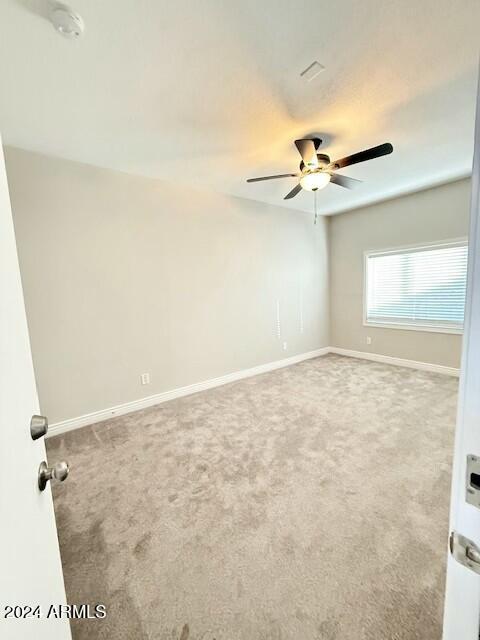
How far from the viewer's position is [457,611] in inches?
19.2

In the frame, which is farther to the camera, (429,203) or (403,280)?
(403,280)

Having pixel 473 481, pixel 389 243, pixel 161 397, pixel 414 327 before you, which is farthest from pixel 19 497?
pixel 389 243

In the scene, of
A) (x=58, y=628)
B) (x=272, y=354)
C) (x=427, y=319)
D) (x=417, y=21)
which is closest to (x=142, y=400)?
(x=272, y=354)

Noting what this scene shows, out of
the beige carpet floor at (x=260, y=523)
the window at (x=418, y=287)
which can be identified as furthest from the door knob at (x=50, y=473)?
Result: the window at (x=418, y=287)

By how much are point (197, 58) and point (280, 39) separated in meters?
0.46

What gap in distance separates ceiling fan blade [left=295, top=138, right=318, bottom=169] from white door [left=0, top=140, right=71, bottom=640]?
6.55 feet

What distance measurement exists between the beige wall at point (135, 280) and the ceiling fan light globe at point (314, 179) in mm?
1398

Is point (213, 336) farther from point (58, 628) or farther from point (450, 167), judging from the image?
Result: point (450, 167)

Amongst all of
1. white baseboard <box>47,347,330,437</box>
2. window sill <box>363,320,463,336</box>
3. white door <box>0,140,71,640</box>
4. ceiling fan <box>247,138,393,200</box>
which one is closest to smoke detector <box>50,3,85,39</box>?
white door <box>0,140,71,640</box>

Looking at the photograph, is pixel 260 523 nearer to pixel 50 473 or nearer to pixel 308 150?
pixel 50 473

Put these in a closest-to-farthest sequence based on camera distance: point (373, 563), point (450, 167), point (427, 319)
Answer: point (373, 563)
point (450, 167)
point (427, 319)

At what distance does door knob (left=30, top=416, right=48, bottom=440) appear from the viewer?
2.23ft

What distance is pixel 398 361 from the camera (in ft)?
14.0

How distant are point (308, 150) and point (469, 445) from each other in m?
2.29
